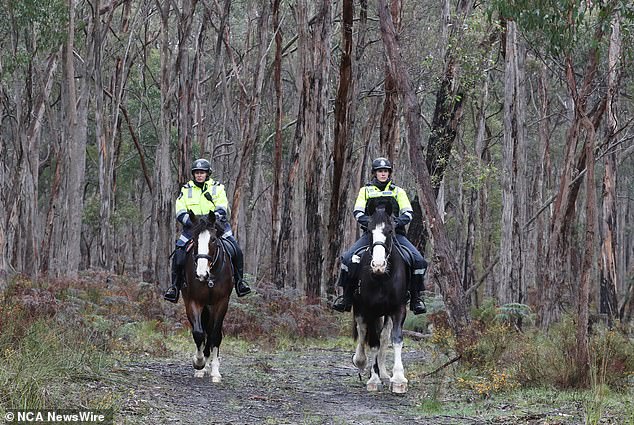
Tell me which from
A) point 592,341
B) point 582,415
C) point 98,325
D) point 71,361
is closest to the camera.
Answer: point 582,415

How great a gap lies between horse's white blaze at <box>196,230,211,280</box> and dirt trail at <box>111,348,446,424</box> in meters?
1.35

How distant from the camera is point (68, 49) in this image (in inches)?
1017

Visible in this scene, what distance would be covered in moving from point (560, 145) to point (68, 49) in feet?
102

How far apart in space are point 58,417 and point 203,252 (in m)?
4.62

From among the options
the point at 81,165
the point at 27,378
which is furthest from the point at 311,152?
the point at 27,378

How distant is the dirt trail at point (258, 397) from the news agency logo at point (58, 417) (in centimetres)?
49

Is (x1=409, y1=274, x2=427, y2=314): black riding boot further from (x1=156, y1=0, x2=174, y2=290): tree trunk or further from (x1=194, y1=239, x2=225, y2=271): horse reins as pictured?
(x1=156, y1=0, x2=174, y2=290): tree trunk

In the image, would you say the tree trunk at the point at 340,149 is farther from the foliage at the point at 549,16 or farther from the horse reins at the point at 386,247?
the horse reins at the point at 386,247

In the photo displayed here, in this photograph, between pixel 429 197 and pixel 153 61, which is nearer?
pixel 429 197

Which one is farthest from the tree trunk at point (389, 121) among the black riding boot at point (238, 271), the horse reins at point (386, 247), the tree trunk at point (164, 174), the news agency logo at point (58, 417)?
the news agency logo at point (58, 417)

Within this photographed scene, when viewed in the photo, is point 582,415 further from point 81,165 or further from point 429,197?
point 81,165

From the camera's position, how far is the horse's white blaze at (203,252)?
1113 cm

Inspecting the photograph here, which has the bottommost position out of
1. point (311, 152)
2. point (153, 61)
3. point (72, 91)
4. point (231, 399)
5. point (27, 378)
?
point (231, 399)

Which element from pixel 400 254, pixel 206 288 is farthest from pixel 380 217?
pixel 206 288
